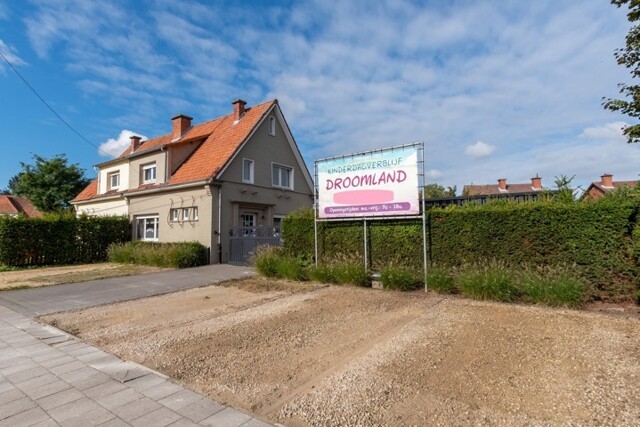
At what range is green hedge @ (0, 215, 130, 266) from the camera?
49.9 ft

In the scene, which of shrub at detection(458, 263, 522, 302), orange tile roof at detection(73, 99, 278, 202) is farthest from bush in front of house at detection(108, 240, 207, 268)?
shrub at detection(458, 263, 522, 302)

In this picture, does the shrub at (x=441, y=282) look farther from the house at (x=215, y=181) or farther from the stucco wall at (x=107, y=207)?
the stucco wall at (x=107, y=207)

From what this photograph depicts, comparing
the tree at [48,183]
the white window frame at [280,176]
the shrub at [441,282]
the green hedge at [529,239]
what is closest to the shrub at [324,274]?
the green hedge at [529,239]

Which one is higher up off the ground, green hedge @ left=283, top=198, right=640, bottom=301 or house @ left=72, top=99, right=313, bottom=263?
house @ left=72, top=99, right=313, bottom=263

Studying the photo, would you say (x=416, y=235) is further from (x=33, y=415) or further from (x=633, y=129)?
(x=33, y=415)

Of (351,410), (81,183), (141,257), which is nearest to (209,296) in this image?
(351,410)

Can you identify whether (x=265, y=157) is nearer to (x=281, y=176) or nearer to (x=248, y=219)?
(x=281, y=176)

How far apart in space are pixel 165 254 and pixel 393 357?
40.2ft

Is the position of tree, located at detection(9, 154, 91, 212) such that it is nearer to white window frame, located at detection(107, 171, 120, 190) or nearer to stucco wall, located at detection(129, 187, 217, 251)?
white window frame, located at detection(107, 171, 120, 190)

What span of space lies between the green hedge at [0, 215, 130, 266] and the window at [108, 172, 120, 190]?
429 centimetres

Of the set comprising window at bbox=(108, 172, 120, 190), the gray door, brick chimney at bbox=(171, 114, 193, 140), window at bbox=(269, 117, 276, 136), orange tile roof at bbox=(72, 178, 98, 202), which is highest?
brick chimney at bbox=(171, 114, 193, 140)

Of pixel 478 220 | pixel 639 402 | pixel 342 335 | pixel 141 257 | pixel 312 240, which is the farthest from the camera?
pixel 141 257

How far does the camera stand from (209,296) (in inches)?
327

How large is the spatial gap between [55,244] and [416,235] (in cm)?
1666
